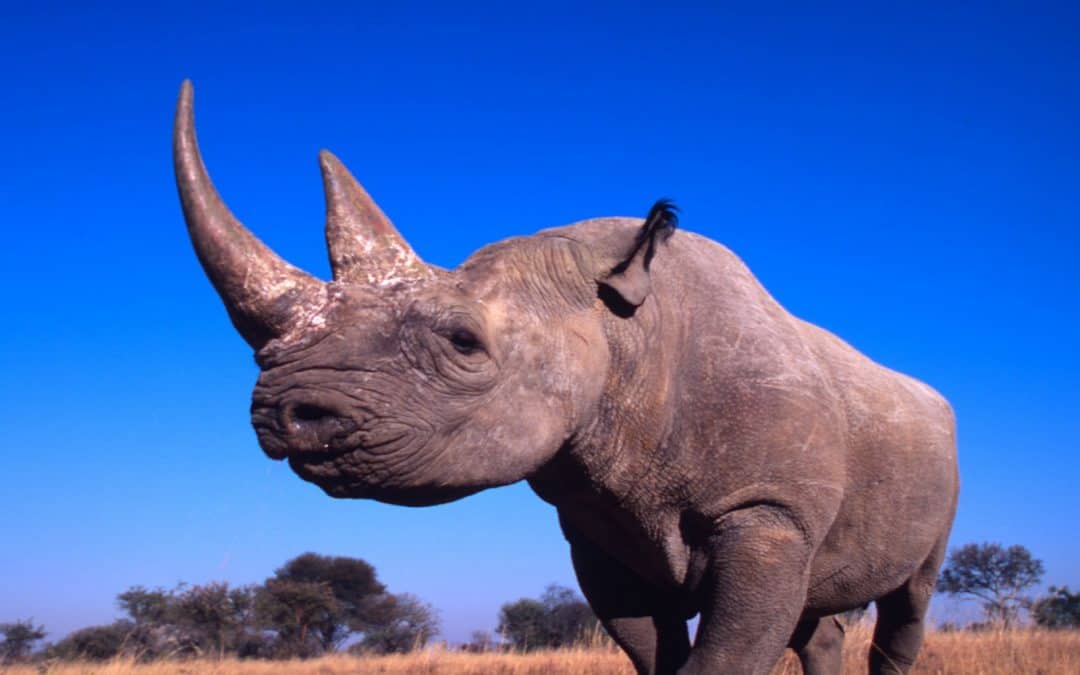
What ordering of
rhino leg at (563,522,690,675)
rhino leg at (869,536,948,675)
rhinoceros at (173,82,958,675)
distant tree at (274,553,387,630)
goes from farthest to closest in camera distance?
distant tree at (274,553,387,630), rhino leg at (869,536,948,675), rhino leg at (563,522,690,675), rhinoceros at (173,82,958,675)

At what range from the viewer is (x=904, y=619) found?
639cm

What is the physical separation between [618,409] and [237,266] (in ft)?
5.28

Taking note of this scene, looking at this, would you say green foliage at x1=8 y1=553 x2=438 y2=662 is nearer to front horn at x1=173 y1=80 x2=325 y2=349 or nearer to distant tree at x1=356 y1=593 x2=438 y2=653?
distant tree at x1=356 y1=593 x2=438 y2=653

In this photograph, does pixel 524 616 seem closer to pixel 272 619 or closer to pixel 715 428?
pixel 272 619

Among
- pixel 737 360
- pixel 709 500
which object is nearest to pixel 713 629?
pixel 709 500

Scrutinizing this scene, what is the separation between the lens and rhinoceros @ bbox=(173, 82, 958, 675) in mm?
3357

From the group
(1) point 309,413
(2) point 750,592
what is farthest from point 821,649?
(1) point 309,413

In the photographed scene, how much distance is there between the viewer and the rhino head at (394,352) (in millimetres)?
3254

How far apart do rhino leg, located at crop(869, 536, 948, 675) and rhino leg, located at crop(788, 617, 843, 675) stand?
0.25 metres

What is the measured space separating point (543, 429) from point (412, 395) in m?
0.54

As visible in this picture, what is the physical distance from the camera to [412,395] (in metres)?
3.41

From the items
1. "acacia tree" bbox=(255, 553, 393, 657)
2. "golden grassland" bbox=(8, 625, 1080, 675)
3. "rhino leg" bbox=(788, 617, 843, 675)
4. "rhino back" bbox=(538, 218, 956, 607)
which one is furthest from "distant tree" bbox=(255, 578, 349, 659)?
"rhino back" bbox=(538, 218, 956, 607)

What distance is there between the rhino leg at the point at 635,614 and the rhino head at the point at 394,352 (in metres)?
1.44

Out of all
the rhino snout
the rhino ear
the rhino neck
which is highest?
the rhino ear
